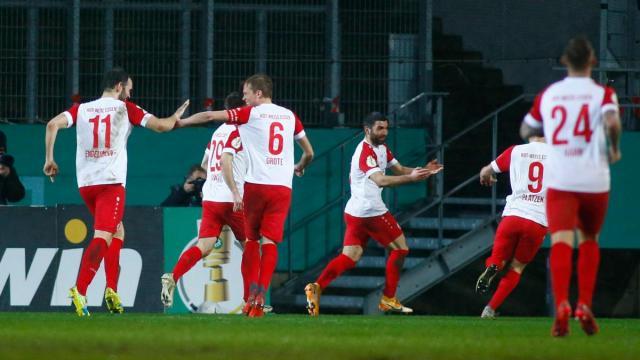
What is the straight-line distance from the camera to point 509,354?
32.1 ft

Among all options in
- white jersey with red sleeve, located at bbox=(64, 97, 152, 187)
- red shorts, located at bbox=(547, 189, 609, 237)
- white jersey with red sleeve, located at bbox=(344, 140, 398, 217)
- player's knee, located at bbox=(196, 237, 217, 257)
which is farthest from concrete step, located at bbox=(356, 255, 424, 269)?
red shorts, located at bbox=(547, 189, 609, 237)

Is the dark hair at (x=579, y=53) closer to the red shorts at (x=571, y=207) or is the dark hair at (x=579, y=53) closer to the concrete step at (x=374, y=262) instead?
the red shorts at (x=571, y=207)

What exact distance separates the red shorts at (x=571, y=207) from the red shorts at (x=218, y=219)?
6172 millimetres

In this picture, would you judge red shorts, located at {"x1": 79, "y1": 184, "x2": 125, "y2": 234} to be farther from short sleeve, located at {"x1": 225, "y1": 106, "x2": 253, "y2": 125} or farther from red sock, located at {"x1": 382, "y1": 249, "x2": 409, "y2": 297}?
red sock, located at {"x1": 382, "y1": 249, "x2": 409, "y2": 297}

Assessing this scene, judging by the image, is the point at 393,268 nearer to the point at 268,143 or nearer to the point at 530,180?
the point at 530,180

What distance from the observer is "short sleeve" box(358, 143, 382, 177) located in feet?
53.9

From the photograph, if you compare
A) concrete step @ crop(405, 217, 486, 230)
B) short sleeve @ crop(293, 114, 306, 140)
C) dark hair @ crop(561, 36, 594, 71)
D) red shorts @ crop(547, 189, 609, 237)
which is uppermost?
dark hair @ crop(561, 36, 594, 71)

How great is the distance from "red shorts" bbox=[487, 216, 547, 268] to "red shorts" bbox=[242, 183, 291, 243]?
2.52 meters

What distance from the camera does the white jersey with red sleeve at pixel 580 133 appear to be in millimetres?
10266

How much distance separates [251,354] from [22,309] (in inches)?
335

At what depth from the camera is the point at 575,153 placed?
1030 centimetres

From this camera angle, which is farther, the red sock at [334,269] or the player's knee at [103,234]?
the red sock at [334,269]

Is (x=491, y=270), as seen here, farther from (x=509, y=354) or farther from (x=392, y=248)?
(x=509, y=354)

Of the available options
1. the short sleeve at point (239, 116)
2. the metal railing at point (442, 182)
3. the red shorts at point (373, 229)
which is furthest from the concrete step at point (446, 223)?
the short sleeve at point (239, 116)
